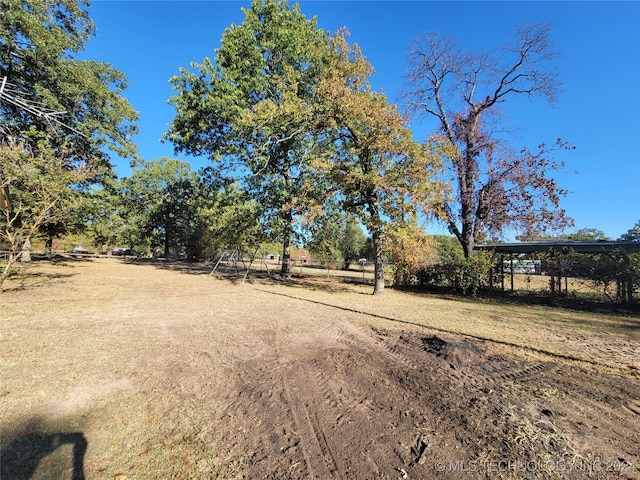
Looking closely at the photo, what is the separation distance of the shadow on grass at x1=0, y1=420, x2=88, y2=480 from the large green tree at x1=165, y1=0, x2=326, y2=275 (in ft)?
46.5

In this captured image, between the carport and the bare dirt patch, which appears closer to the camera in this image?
the bare dirt patch

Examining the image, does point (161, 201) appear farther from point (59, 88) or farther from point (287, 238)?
point (287, 238)

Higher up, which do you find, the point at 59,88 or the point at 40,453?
the point at 59,88

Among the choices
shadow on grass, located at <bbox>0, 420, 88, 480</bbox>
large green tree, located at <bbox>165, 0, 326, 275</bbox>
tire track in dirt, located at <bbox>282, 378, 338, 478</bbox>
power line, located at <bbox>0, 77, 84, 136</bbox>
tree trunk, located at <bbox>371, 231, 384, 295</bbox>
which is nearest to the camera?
shadow on grass, located at <bbox>0, 420, 88, 480</bbox>

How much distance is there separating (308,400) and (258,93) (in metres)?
18.0

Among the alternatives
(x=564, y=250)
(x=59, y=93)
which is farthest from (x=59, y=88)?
(x=564, y=250)

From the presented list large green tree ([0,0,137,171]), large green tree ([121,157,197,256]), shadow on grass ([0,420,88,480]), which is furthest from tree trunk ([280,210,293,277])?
large green tree ([121,157,197,256])

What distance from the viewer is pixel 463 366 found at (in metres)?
4.41

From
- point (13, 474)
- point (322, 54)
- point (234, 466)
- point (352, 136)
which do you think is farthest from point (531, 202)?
point (13, 474)

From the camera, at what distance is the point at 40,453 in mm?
2352

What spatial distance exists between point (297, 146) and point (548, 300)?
47.0ft

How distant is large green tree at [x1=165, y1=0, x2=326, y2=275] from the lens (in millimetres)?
16719

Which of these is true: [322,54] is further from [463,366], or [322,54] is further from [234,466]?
[234,466]

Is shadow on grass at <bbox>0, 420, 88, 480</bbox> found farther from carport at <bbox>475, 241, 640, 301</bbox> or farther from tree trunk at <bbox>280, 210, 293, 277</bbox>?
carport at <bbox>475, 241, 640, 301</bbox>
